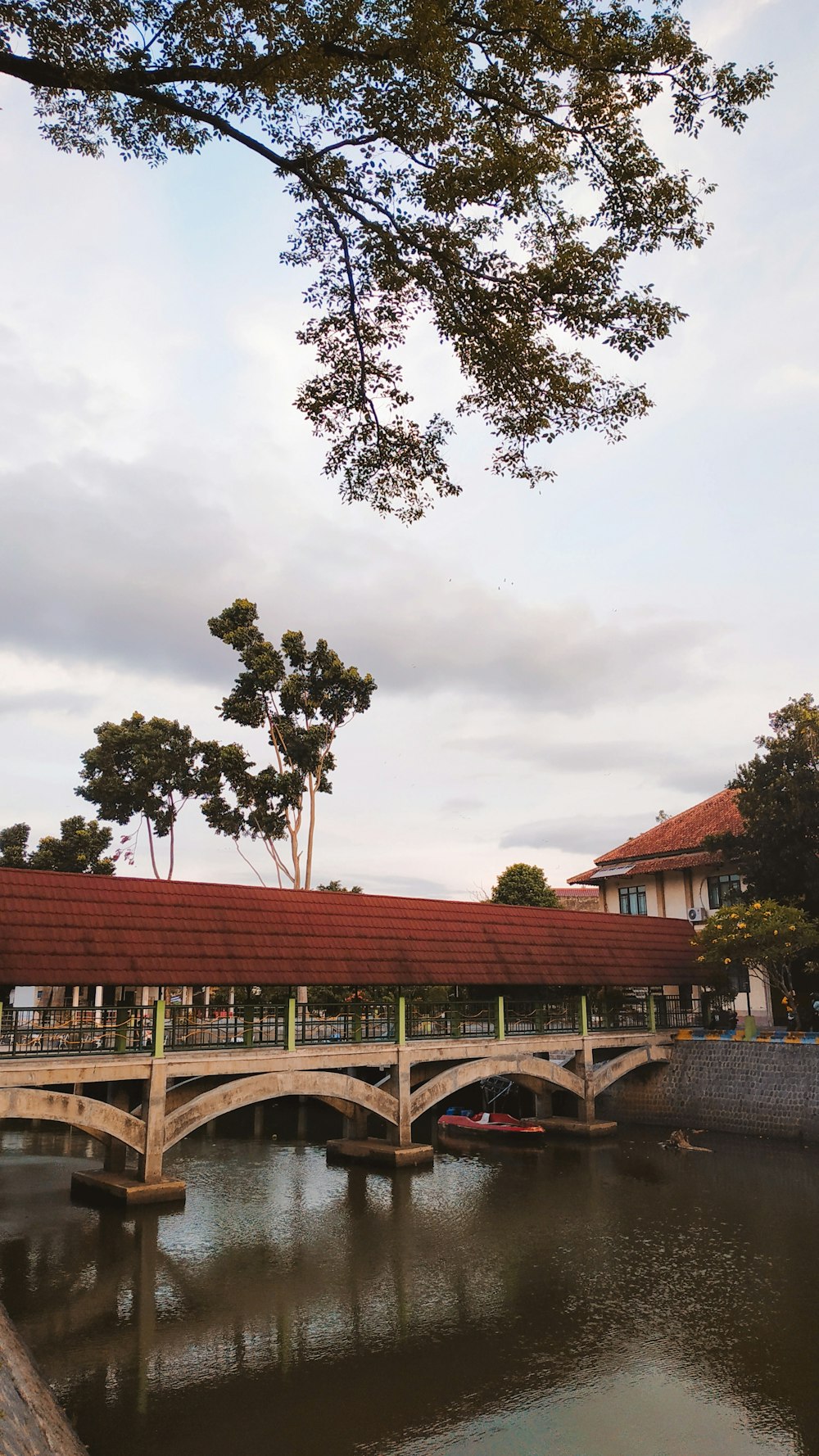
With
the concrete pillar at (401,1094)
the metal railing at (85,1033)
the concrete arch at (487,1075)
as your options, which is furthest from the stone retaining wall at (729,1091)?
the metal railing at (85,1033)

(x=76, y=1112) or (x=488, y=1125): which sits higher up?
(x=76, y=1112)

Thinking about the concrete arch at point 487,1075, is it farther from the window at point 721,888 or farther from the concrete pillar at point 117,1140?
the window at point 721,888

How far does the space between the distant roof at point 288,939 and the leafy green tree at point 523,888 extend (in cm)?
1264

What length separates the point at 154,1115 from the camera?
18.8 metres

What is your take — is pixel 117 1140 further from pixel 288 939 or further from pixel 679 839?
pixel 679 839

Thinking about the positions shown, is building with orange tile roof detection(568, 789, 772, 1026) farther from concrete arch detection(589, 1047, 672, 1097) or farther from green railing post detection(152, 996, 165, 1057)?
green railing post detection(152, 996, 165, 1057)

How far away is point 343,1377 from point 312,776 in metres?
27.4

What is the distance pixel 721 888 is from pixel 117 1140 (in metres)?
24.1

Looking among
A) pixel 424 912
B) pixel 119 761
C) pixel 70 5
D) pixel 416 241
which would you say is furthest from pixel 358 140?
pixel 119 761

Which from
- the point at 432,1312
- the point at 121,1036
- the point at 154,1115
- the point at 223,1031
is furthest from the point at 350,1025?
the point at 432,1312

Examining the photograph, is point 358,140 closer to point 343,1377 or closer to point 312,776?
point 343,1377

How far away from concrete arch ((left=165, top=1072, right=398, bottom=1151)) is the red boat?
6.18 m

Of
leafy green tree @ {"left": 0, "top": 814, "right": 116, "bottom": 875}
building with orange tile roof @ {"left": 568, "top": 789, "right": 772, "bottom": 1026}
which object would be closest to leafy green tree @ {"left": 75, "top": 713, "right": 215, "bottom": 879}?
leafy green tree @ {"left": 0, "top": 814, "right": 116, "bottom": 875}

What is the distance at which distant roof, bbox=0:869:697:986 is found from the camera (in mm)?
18375
